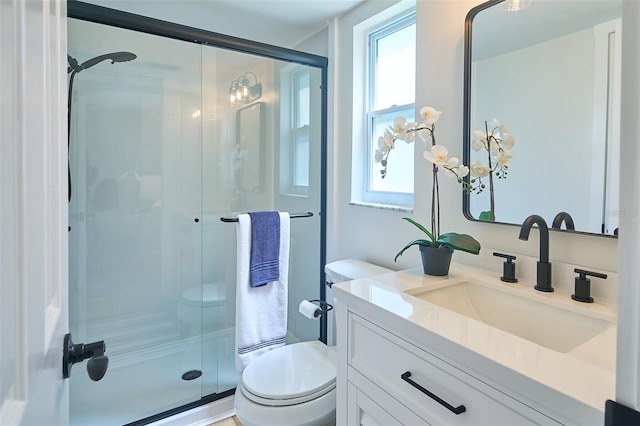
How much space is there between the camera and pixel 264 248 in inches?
70.7

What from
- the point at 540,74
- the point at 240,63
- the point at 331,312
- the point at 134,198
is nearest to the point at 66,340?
the point at 540,74

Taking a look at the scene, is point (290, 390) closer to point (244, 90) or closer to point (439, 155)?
point (439, 155)

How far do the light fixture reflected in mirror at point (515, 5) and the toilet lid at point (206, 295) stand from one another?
211 cm

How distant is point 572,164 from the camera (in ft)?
3.40

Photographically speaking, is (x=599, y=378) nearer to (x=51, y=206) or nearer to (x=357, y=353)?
(x=357, y=353)

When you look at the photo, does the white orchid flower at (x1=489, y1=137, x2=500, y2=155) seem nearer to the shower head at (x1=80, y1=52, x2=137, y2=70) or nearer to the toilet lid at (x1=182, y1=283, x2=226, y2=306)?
the toilet lid at (x1=182, y1=283, x2=226, y2=306)

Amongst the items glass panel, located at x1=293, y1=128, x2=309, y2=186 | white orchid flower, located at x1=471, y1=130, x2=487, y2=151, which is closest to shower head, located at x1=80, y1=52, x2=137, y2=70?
glass panel, located at x1=293, y1=128, x2=309, y2=186

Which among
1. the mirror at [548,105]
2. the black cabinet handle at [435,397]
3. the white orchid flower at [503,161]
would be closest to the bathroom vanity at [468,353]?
the black cabinet handle at [435,397]

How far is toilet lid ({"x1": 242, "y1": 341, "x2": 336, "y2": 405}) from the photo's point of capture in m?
1.34

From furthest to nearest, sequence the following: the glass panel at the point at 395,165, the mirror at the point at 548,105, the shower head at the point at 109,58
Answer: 1. the shower head at the point at 109,58
2. the glass panel at the point at 395,165
3. the mirror at the point at 548,105

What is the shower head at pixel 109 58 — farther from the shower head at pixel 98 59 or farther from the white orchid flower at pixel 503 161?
the white orchid flower at pixel 503 161

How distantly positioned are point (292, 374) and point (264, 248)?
62cm

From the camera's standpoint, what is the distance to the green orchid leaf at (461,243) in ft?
3.64

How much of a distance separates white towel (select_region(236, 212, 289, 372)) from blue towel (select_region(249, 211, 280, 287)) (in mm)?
24
